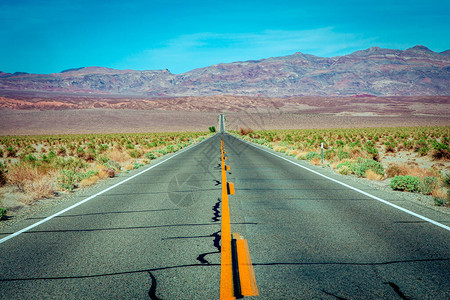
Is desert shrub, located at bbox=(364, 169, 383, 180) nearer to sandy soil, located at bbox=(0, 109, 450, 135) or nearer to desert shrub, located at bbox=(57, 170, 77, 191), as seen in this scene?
desert shrub, located at bbox=(57, 170, 77, 191)

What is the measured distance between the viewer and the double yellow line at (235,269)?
130 inches

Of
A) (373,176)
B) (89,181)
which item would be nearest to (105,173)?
(89,181)

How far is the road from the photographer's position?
11.2 feet

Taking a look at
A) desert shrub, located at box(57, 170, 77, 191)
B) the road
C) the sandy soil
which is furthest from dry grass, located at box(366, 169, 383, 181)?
the sandy soil

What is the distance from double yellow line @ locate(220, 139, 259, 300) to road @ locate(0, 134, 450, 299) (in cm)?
10

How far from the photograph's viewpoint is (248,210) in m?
6.81

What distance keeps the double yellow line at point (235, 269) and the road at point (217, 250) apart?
0.10 meters

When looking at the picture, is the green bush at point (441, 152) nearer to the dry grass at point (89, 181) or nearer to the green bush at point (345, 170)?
the green bush at point (345, 170)

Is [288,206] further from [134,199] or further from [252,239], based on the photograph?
[134,199]

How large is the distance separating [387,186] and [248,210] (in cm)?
578

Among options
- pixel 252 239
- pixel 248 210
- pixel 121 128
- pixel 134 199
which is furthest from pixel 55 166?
pixel 121 128

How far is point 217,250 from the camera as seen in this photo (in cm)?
449

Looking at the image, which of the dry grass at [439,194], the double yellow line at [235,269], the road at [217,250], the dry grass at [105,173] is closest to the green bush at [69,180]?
the dry grass at [105,173]

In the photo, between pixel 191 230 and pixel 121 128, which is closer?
pixel 191 230
